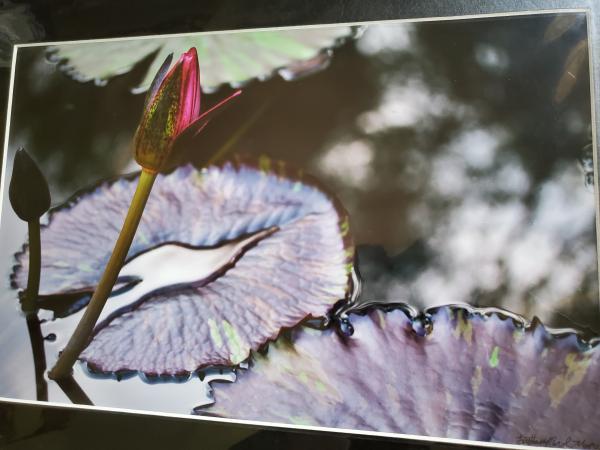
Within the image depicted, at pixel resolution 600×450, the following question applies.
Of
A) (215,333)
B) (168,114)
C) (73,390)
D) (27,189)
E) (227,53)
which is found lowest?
(73,390)

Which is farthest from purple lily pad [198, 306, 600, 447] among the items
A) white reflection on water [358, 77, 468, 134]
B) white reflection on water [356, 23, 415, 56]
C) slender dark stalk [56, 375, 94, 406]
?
white reflection on water [356, 23, 415, 56]

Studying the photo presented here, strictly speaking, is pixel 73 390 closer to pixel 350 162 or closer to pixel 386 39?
pixel 350 162

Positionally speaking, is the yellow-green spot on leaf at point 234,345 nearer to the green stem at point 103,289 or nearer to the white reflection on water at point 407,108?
the green stem at point 103,289

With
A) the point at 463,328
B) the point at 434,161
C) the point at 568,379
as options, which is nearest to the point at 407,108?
the point at 434,161

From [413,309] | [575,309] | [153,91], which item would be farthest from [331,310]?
[153,91]

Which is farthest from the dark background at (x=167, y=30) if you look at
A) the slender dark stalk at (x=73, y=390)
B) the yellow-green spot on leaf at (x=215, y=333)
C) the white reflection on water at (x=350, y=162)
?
the white reflection on water at (x=350, y=162)

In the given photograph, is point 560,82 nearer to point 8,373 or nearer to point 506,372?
point 506,372
